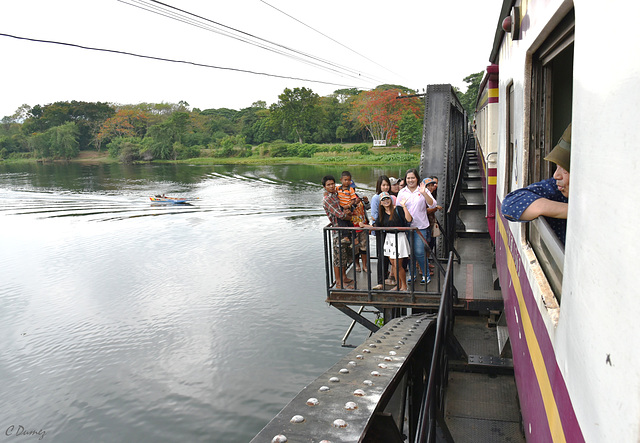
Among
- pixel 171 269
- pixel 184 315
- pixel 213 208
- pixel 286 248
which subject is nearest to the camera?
pixel 184 315

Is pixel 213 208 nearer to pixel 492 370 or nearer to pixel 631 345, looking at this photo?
pixel 492 370

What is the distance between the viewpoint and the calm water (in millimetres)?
11516

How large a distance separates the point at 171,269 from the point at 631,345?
21.7 meters

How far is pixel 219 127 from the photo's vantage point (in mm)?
85250

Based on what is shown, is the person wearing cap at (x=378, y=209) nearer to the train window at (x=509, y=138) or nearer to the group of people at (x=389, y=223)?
the group of people at (x=389, y=223)

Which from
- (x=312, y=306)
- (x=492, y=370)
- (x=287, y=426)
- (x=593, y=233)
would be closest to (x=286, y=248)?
(x=312, y=306)

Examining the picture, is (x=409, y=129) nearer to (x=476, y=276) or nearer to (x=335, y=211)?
(x=476, y=276)

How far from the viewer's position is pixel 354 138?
72625mm

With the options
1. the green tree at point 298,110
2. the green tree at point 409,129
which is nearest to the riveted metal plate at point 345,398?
the green tree at point 409,129

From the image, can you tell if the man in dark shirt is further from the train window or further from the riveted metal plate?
the train window

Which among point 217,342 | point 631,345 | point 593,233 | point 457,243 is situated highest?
point 593,233

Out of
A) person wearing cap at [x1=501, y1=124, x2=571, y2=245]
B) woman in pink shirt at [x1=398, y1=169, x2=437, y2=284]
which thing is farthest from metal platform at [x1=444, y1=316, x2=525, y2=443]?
person wearing cap at [x1=501, y1=124, x2=571, y2=245]

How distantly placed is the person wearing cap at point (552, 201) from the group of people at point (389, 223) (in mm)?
3724

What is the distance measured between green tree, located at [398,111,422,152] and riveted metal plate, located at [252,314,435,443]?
51.4 metres
